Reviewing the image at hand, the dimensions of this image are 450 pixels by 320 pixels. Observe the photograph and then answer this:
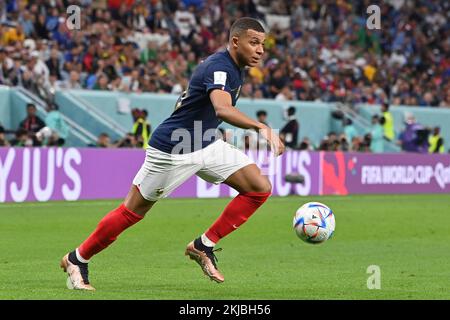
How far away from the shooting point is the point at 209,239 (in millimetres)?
9289

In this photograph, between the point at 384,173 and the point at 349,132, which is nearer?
the point at 384,173

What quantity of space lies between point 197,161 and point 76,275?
4.53 ft

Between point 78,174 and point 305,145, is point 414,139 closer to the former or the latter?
point 305,145

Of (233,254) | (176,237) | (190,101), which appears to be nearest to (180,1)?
(176,237)

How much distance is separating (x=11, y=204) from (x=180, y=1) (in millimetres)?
12513

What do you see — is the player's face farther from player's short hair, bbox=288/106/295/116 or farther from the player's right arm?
player's short hair, bbox=288/106/295/116

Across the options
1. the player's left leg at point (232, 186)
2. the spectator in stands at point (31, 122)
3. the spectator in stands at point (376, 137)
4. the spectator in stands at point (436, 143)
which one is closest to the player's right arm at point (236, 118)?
the player's left leg at point (232, 186)

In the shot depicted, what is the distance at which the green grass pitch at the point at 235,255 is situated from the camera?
8.95m

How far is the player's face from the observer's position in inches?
354

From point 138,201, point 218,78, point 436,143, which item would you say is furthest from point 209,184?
point 218,78

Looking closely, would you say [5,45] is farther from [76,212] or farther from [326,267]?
[326,267]

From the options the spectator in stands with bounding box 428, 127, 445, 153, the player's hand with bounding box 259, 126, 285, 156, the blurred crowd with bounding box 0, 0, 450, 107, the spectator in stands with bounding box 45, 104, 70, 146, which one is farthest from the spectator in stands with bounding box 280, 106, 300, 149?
the player's hand with bounding box 259, 126, 285, 156

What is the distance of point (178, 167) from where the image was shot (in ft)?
29.6

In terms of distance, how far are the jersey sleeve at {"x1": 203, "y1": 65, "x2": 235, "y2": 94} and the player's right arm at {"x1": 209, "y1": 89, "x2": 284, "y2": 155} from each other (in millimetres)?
49
